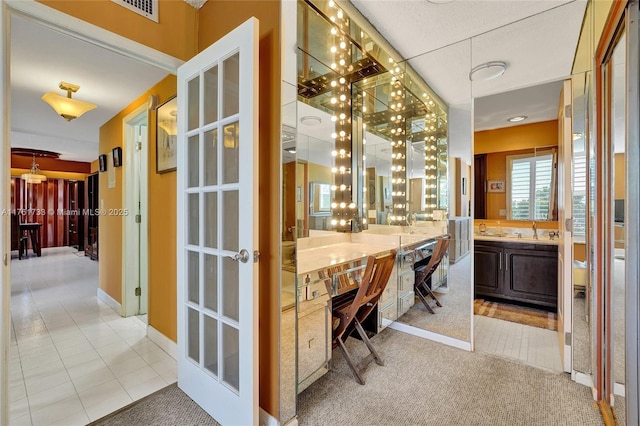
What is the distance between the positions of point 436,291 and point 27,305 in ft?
15.8

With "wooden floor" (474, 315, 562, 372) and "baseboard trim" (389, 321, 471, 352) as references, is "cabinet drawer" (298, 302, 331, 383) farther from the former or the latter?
"wooden floor" (474, 315, 562, 372)

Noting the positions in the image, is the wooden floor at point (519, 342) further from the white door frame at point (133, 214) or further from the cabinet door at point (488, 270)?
the white door frame at point (133, 214)

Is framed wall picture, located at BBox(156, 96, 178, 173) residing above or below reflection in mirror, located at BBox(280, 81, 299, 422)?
above

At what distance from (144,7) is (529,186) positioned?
4.31m

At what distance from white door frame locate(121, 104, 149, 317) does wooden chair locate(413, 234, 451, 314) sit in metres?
2.96

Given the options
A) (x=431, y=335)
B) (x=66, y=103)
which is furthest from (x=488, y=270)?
(x=66, y=103)

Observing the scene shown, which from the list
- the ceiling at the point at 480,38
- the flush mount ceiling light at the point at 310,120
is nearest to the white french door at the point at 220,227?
the flush mount ceiling light at the point at 310,120

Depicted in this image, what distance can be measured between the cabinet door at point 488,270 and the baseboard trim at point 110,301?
172 inches

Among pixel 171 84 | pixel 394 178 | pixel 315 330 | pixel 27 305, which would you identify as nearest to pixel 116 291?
pixel 27 305

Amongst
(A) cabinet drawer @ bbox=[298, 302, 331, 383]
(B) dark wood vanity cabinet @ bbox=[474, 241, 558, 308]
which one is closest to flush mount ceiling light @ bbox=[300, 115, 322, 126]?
(A) cabinet drawer @ bbox=[298, 302, 331, 383]

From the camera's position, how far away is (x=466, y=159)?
2.60 m

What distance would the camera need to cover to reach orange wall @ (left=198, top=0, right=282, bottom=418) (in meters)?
1.48

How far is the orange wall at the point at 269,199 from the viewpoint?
1.48m

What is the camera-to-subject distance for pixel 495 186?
12.7 ft
